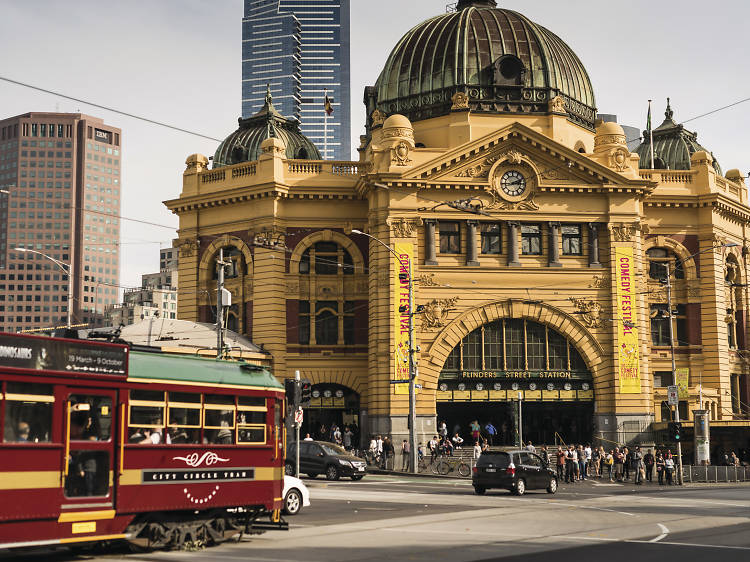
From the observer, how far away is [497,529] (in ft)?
74.5

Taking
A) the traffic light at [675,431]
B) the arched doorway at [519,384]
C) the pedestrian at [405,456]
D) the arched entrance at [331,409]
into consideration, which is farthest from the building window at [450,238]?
the traffic light at [675,431]

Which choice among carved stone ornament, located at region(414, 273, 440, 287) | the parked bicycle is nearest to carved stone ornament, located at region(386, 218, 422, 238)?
carved stone ornament, located at region(414, 273, 440, 287)

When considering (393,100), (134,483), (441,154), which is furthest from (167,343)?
(134,483)

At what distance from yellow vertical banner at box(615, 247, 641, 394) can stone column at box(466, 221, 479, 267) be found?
807cm

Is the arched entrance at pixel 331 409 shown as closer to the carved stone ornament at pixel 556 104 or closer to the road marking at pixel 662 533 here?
the carved stone ornament at pixel 556 104

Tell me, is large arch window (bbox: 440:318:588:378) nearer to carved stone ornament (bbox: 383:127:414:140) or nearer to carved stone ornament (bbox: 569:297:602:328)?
carved stone ornament (bbox: 569:297:602:328)

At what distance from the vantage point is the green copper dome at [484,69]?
6303 centimetres

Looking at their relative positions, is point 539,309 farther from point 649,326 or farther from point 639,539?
point 639,539

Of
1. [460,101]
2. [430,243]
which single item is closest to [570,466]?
[430,243]

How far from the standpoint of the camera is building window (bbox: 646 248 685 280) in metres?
62.8

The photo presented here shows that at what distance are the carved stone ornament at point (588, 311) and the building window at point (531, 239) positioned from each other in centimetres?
339

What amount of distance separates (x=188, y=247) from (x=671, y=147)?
33.7m

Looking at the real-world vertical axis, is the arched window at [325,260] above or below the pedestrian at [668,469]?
above

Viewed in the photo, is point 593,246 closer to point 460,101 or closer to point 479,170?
point 479,170
